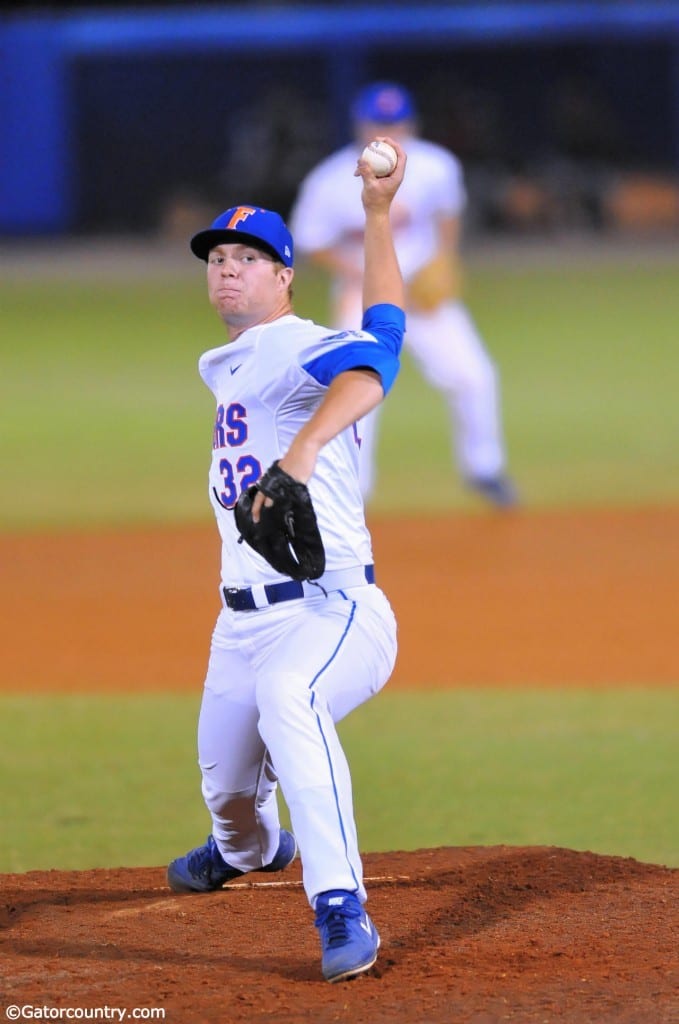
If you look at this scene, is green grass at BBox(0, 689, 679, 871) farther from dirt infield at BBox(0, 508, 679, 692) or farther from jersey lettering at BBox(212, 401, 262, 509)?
jersey lettering at BBox(212, 401, 262, 509)

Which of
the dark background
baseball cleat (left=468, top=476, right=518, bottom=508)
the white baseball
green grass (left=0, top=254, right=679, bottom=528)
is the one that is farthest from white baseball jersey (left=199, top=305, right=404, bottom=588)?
the dark background

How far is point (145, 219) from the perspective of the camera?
3069 centimetres

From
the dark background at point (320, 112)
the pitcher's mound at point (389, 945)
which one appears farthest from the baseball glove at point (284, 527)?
the dark background at point (320, 112)

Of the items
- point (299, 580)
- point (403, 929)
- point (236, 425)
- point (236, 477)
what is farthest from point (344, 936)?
point (236, 425)

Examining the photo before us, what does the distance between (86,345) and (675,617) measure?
11.6 metres

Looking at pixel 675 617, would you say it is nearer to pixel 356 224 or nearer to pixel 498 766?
pixel 498 766

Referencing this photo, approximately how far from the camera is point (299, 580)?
13.1 feet

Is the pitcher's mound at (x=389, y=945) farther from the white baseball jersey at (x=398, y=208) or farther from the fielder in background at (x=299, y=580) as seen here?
the white baseball jersey at (x=398, y=208)

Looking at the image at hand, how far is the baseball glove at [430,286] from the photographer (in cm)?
1043

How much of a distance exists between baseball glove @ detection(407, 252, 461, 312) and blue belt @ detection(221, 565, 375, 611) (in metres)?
6.46

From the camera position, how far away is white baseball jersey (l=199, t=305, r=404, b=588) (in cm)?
405

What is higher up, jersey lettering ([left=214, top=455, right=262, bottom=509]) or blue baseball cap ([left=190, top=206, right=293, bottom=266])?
blue baseball cap ([left=190, top=206, right=293, bottom=266])

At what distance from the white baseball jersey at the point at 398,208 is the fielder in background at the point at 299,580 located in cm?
594

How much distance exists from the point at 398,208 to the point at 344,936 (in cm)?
722
